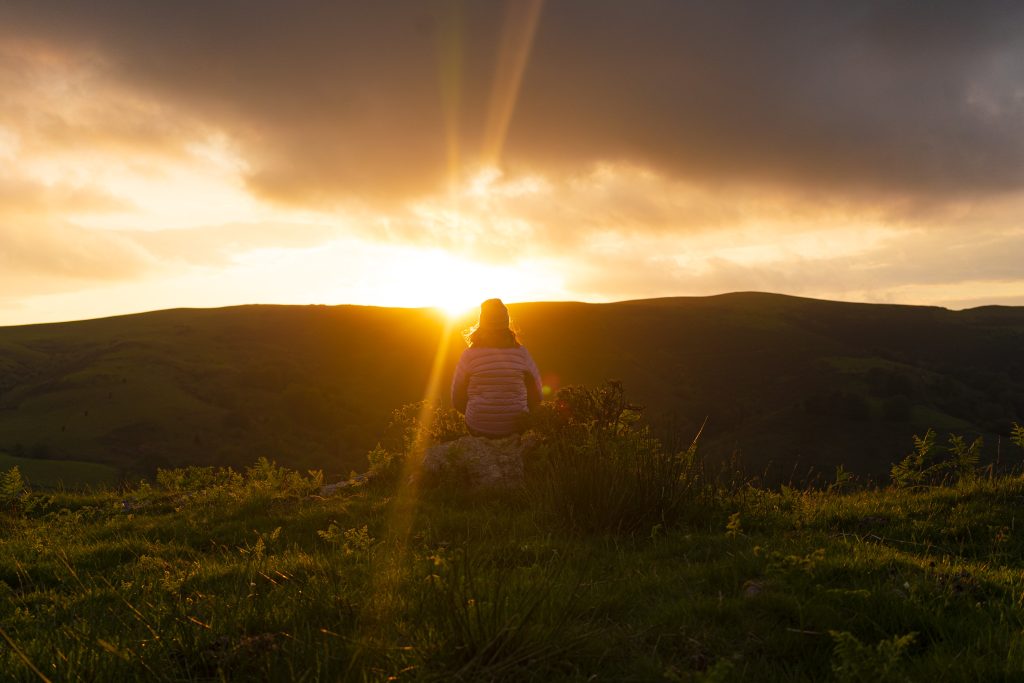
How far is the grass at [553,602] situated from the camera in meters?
2.80

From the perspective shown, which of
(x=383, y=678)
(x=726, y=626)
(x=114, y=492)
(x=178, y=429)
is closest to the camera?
(x=383, y=678)

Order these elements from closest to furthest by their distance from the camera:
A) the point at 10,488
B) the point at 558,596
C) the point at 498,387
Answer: the point at 558,596
the point at 10,488
the point at 498,387

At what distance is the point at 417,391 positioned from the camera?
8825 cm

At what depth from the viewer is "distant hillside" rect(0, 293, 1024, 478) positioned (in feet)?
253

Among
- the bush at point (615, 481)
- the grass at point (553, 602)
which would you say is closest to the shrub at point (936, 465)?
the grass at point (553, 602)

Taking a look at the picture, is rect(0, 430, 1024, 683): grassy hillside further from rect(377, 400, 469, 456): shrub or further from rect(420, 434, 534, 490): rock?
rect(377, 400, 469, 456): shrub

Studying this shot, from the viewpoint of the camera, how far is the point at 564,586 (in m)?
3.74

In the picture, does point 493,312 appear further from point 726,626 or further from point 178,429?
point 178,429

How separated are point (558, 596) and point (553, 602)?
0.14 m

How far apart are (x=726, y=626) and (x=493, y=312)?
6589 mm

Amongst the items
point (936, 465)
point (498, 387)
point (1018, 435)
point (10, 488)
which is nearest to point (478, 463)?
point (498, 387)

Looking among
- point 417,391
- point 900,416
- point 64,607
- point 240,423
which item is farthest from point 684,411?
point 64,607

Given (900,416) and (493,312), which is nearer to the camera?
(493,312)

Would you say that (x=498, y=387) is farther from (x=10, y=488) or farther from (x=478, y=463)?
(x=10, y=488)
